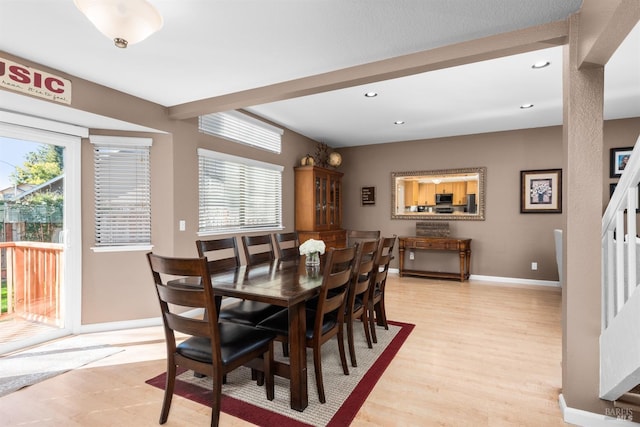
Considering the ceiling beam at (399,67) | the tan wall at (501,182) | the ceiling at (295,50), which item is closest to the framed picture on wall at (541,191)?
the tan wall at (501,182)

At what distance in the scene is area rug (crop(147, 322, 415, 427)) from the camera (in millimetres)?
1911

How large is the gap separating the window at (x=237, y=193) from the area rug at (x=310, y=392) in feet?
6.46

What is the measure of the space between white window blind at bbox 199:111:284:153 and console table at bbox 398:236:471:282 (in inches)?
109

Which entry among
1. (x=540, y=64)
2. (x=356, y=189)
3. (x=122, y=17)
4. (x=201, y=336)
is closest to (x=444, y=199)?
(x=356, y=189)

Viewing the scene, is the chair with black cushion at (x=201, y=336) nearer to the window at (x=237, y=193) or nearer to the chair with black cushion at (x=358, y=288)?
the chair with black cushion at (x=358, y=288)

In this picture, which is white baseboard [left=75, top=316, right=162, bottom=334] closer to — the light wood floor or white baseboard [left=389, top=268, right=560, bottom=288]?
the light wood floor

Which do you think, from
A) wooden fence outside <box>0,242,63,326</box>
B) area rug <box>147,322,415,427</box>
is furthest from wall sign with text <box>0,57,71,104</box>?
area rug <box>147,322,415,427</box>

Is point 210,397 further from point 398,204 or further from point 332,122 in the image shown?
point 398,204

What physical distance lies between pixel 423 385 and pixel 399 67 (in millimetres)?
2327

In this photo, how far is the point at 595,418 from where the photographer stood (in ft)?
6.03

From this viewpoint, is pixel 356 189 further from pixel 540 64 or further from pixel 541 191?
pixel 540 64

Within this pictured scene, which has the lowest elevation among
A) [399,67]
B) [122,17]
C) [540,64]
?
[122,17]

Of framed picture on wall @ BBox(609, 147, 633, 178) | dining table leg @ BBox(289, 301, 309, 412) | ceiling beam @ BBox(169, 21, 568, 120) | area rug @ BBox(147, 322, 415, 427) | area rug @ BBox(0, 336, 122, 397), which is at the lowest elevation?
area rug @ BBox(0, 336, 122, 397)

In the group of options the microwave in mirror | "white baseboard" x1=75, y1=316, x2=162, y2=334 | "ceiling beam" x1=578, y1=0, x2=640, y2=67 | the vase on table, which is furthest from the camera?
the microwave in mirror
